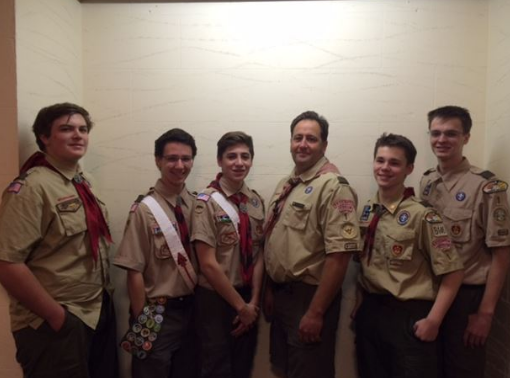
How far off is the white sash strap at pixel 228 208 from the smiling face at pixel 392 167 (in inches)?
32.2

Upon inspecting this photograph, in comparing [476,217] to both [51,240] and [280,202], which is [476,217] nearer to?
[280,202]

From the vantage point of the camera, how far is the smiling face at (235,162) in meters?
2.00

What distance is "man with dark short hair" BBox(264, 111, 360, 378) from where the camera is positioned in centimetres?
179

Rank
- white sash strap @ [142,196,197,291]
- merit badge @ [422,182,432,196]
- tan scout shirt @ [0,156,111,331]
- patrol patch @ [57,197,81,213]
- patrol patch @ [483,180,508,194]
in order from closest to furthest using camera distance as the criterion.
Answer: tan scout shirt @ [0,156,111,331]
patrol patch @ [57,197,81,213]
patrol patch @ [483,180,508,194]
white sash strap @ [142,196,197,291]
merit badge @ [422,182,432,196]

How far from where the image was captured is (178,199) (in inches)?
82.9

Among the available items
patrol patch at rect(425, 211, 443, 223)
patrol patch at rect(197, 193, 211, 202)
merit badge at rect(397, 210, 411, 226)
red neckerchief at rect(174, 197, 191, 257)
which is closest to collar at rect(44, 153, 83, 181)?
red neckerchief at rect(174, 197, 191, 257)

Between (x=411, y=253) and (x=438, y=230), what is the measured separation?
0.17 metres

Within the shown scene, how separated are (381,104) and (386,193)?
727 mm

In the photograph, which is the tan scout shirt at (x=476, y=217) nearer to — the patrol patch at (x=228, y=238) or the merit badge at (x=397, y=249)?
the merit badge at (x=397, y=249)

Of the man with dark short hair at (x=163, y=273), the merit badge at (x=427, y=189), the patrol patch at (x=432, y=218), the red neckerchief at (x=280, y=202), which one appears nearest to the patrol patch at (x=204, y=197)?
the man with dark short hair at (x=163, y=273)

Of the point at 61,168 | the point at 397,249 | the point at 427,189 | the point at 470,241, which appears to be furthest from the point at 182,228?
the point at 470,241

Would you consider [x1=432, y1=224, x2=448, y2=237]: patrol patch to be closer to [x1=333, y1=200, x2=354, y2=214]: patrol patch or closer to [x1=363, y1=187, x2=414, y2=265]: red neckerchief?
[x1=363, y1=187, x2=414, y2=265]: red neckerchief

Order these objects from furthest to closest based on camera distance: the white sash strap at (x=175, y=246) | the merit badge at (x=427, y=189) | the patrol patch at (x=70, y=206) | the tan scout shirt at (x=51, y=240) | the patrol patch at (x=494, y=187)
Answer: the merit badge at (x=427, y=189) < the white sash strap at (x=175, y=246) < the patrol patch at (x=494, y=187) < the patrol patch at (x=70, y=206) < the tan scout shirt at (x=51, y=240)

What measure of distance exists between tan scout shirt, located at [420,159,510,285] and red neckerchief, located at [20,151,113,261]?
1875 millimetres
